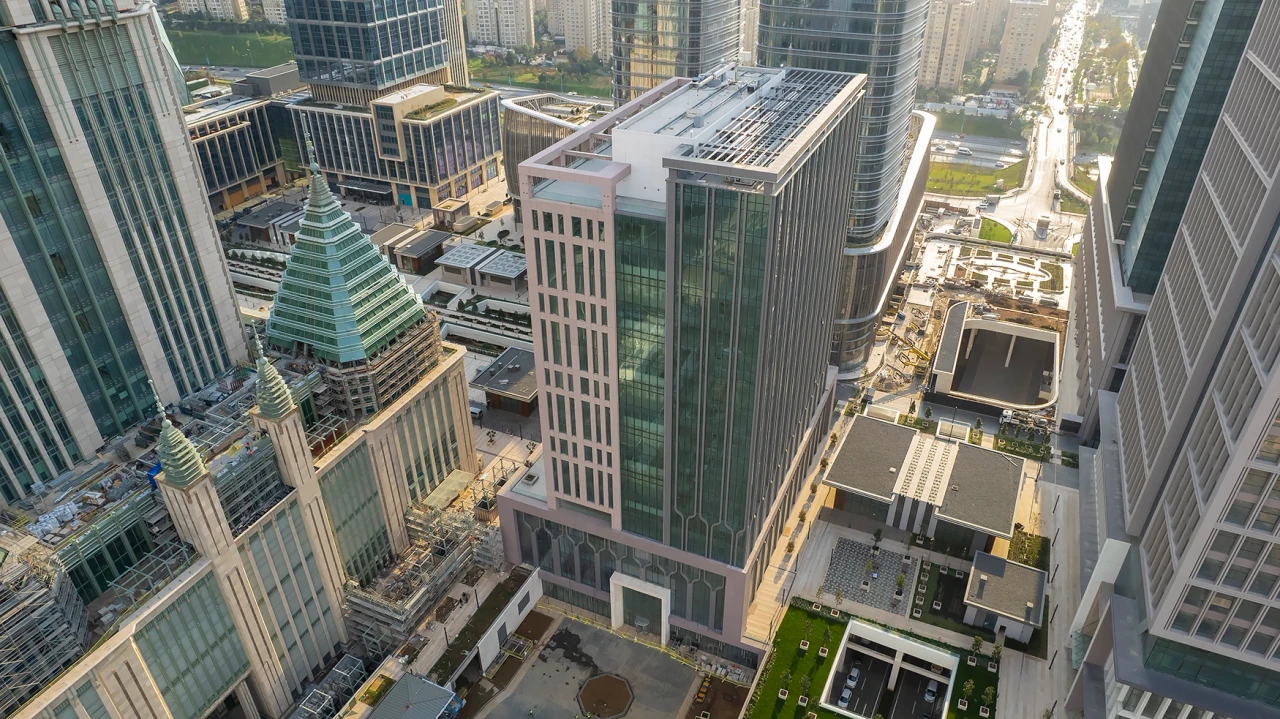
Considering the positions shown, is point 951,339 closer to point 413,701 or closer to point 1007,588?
point 1007,588

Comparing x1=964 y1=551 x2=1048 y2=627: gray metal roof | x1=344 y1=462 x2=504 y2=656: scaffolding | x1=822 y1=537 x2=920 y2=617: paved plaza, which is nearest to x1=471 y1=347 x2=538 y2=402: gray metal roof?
x1=344 y1=462 x2=504 y2=656: scaffolding

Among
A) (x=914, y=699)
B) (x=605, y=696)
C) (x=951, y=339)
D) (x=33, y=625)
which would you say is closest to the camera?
(x=33, y=625)

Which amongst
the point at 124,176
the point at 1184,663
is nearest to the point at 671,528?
the point at 1184,663

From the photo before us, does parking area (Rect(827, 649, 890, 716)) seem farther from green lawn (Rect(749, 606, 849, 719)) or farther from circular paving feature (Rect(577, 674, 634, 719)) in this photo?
circular paving feature (Rect(577, 674, 634, 719))

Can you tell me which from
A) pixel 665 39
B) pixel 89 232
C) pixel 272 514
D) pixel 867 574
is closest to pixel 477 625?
pixel 272 514

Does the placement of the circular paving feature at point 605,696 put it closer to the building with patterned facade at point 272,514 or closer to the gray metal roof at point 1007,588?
the building with patterned facade at point 272,514

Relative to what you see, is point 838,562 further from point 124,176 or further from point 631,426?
point 124,176
